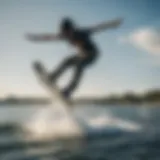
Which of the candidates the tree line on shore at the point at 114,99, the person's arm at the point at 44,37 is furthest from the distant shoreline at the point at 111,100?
the person's arm at the point at 44,37

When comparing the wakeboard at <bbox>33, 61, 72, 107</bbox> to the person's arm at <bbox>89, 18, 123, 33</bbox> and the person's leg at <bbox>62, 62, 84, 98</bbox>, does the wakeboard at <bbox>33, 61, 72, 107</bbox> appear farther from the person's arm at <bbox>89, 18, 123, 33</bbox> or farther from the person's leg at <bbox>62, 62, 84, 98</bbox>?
the person's arm at <bbox>89, 18, 123, 33</bbox>

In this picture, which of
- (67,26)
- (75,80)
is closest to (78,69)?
(75,80)

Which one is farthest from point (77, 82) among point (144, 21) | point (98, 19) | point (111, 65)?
point (144, 21)

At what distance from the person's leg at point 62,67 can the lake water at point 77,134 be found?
106mm

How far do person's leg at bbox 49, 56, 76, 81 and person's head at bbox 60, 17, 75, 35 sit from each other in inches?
3.7

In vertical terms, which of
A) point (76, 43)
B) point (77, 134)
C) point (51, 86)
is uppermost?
point (76, 43)

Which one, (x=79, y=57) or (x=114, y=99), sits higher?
(x=79, y=57)

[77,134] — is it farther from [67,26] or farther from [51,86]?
[67,26]

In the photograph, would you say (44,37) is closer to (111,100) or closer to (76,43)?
(76,43)

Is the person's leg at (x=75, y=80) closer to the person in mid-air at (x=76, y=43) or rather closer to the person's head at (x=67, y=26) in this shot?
the person in mid-air at (x=76, y=43)

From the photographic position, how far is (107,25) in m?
1.29

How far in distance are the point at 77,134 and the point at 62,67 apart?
0.79 ft

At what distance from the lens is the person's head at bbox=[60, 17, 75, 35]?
1.26m

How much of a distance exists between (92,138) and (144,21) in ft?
1.56
